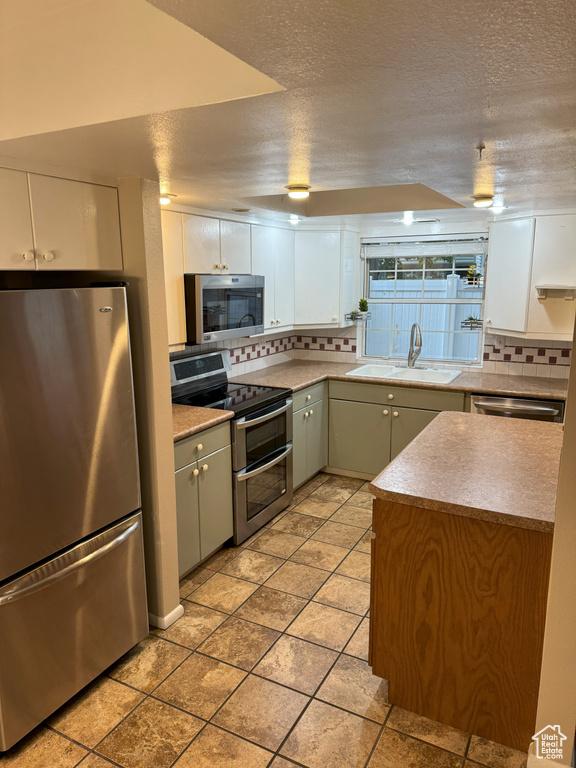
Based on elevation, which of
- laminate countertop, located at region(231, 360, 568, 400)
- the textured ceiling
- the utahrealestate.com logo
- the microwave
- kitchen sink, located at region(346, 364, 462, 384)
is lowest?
the utahrealestate.com logo

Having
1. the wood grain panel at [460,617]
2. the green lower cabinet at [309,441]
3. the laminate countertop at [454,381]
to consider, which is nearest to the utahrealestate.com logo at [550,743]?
the wood grain panel at [460,617]

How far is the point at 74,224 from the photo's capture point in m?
2.03

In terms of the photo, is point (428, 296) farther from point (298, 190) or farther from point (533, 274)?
point (298, 190)

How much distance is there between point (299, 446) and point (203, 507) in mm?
1206

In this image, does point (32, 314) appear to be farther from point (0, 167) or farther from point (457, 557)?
point (457, 557)

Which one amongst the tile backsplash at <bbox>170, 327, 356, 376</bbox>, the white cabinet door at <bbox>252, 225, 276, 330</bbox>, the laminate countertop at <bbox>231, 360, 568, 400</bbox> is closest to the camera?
the laminate countertop at <bbox>231, 360, 568, 400</bbox>

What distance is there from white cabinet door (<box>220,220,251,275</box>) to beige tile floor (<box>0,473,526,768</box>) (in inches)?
75.6

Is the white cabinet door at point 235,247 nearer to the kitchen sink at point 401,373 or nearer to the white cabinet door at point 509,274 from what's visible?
the kitchen sink at point 401,373

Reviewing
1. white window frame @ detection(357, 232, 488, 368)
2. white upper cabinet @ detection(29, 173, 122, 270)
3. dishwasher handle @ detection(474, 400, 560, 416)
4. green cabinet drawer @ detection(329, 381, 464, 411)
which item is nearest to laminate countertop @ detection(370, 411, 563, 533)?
dishwasher handle @ detection(474, 400, 560, 416)

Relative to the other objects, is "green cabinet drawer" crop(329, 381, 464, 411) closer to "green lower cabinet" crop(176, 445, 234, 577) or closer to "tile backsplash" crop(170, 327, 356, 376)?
"tile backsplash" crop(170, 327, 356, 376)

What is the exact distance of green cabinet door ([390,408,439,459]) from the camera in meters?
3.98

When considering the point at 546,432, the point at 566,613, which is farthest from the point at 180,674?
the point at 546,432

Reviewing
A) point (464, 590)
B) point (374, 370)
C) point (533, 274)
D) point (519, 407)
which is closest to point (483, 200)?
point (533, 274)

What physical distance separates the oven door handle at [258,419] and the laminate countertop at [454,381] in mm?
156
